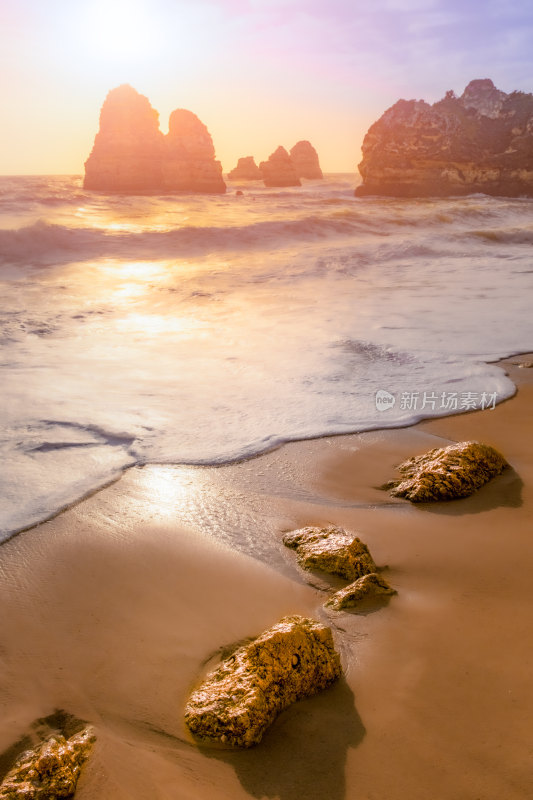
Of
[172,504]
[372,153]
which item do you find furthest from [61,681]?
[372,153]

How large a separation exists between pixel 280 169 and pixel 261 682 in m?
54.2

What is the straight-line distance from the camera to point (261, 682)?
1732mm

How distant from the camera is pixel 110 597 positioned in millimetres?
2350

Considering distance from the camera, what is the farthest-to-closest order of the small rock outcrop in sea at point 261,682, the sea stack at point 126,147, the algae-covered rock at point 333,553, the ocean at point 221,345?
the sea stack at point 126,147
the ocean at point 221,345
the algae-covered rock at point 333,553
the small rock outcrop in sea at point 261,682

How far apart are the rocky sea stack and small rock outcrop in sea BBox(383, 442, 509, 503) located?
41672 mm

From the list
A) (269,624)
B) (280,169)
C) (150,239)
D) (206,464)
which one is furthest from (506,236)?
(280,169)

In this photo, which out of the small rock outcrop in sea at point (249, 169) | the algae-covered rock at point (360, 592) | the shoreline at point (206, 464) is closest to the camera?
the algae-covered rock at point (360, 592)

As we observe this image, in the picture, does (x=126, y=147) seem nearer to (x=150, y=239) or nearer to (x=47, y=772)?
(x=150, y=239)

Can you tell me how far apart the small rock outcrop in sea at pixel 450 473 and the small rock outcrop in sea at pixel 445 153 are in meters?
33.6

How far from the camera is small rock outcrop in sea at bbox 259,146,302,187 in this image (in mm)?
51219

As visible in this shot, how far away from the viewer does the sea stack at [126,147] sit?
41281 mm

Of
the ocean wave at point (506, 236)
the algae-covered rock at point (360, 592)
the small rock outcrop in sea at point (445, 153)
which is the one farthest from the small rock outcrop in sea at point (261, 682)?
the small rock outcrop in sea at point (445, 153)

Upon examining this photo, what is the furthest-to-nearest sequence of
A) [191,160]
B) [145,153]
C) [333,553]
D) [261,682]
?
[191,160]
[145,153]
[333,553]
[261,682]

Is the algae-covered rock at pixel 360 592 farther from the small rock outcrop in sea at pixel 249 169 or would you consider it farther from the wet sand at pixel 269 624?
the small rock outcrop in sea at pixel 249 169
